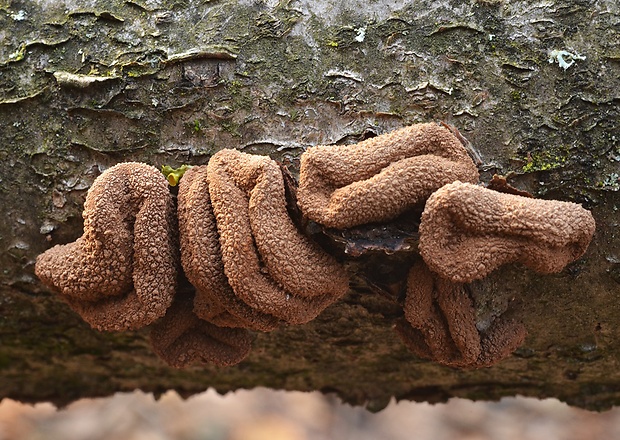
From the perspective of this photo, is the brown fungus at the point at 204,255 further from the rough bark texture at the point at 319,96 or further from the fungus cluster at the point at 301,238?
the rough bark texture at the point at 319,96

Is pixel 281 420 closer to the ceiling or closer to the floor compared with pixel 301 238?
closer to the floor

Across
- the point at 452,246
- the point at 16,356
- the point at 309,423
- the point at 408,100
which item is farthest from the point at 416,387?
the point at 309,423

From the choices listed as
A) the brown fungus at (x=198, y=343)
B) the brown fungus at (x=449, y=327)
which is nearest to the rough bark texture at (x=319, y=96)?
the brown fungus at (x=449, y=327)

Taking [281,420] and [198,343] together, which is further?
[281,420]

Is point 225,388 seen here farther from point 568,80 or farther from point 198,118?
point 568,80

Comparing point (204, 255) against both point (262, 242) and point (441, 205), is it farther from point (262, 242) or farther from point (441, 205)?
point (441, 205)

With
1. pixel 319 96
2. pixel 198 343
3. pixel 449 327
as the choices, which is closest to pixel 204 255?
pixel 198 343
